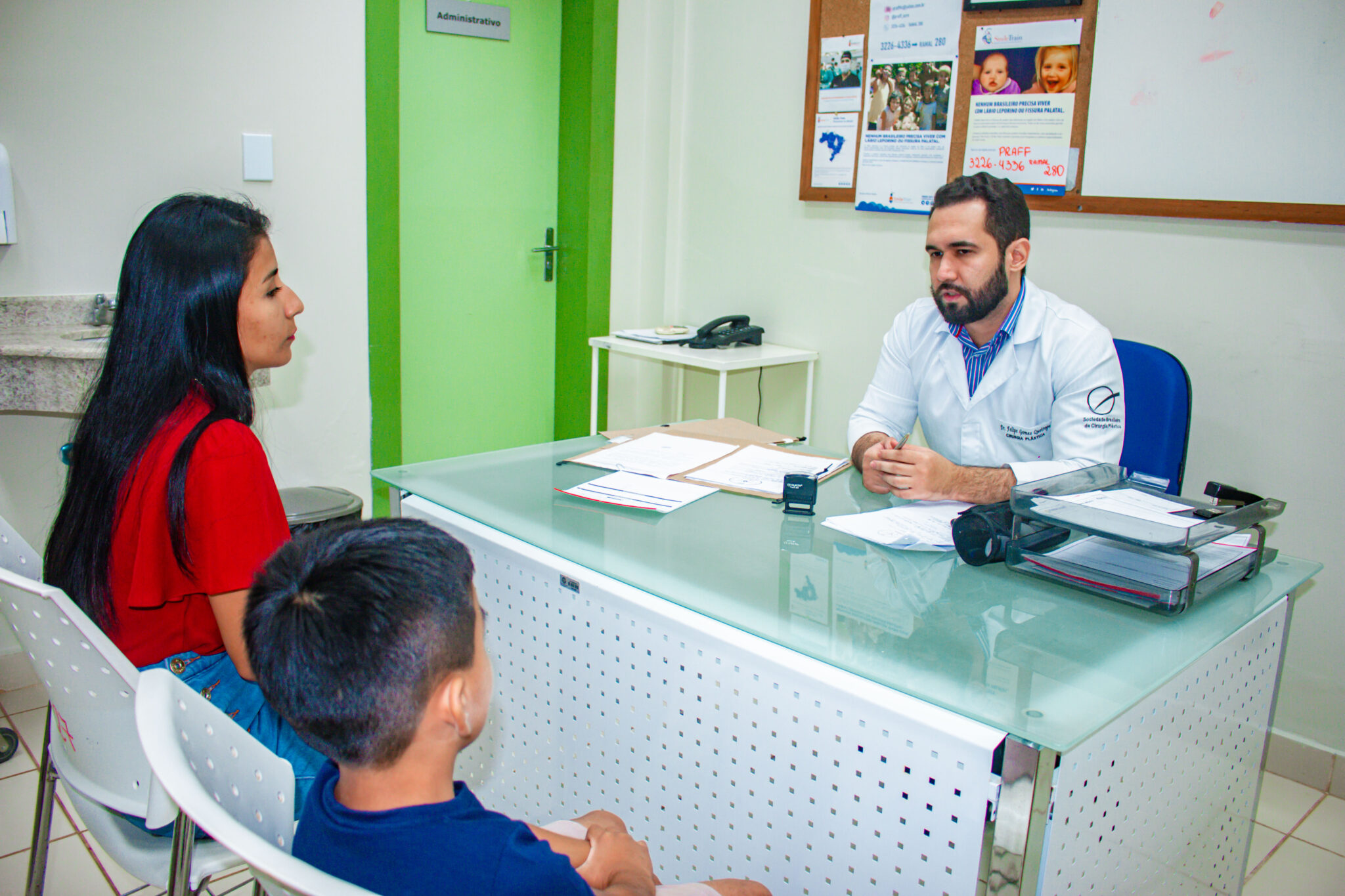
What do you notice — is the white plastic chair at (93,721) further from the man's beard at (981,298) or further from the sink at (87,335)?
the man's beard at (981,298)

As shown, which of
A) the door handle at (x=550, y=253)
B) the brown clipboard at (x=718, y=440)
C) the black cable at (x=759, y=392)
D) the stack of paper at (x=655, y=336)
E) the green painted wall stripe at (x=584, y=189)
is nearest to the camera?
the brown clipboard at (x=718, y=440)

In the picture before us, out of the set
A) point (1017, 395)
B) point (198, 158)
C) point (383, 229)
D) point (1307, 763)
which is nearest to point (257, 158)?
point (198, 158)

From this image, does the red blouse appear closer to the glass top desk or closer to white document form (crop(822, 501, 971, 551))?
the glass top desk

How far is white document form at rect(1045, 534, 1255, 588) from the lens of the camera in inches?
48.4

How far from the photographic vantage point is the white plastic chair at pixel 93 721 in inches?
40.2

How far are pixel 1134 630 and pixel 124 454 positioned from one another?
133cm

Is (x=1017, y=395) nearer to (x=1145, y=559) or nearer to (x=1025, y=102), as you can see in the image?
(x=1145, y=559)

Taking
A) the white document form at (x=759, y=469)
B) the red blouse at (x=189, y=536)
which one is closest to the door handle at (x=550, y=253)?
Result: the white document form at (x=759, y=469)

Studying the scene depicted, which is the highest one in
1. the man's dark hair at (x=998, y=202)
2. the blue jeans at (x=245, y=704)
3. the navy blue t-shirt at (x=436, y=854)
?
the man's dark hair at (x=998, y=202)

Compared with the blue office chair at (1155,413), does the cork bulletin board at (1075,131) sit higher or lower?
higher

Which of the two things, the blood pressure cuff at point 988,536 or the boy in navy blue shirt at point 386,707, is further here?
the blood pressure cuff at point 988,536

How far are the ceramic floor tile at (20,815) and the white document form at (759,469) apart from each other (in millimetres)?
1479

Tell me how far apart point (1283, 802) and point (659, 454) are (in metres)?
1.78

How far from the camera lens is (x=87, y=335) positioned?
2.46m
